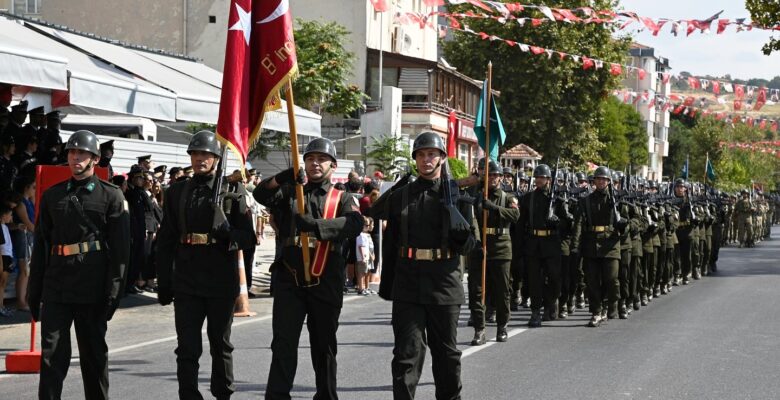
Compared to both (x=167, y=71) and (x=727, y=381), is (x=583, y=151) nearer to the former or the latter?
(x=167, y=71)

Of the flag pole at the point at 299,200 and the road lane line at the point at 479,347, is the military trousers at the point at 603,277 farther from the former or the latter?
the flag pole at the point at 299,200

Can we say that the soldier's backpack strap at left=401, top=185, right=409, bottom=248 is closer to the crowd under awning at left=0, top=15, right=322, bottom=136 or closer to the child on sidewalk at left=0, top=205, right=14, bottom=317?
the crowd under awning at left=0, top=15, right=322, bottom=136

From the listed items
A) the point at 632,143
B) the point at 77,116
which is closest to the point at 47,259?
the point at 77,116

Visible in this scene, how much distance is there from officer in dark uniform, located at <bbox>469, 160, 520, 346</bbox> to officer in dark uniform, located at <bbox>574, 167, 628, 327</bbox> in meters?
2.44

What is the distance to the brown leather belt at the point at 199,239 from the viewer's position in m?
8.92

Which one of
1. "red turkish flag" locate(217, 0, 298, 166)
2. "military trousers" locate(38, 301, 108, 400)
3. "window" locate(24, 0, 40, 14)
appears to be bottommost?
"military trousers" locate(38, 301, 108, 400)

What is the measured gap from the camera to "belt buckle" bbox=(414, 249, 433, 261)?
884 centimetres

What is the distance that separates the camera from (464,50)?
217 ft

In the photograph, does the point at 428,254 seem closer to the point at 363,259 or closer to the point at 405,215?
the point at 405,215

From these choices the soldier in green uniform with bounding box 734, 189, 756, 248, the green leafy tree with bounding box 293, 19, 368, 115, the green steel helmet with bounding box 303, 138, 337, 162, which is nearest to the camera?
the green steel helmet with bounding box 303, 138, 337, 162

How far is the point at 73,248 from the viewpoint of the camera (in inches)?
348

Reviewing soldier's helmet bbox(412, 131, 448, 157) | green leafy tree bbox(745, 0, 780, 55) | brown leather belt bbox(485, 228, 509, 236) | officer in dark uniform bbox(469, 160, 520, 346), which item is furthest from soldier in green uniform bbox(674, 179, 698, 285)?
soldier's helmet bbox(412, 131, 448, 157)

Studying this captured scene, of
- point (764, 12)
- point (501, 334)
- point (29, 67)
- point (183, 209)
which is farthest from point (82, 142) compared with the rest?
point (764, 12)

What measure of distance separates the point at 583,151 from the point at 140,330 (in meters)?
54.4
